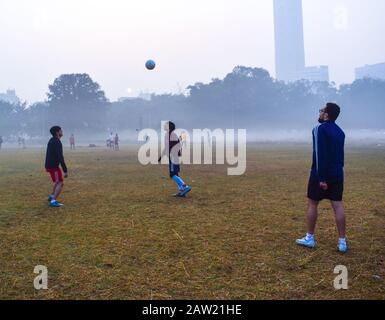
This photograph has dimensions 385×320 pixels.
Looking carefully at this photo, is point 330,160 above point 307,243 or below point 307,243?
above

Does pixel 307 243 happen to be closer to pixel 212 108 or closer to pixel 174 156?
pixel 174 156

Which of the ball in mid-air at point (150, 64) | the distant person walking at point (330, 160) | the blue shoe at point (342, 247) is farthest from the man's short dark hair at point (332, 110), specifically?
the ball in mid-air at point (150, 64)

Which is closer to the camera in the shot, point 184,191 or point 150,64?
point 184,191

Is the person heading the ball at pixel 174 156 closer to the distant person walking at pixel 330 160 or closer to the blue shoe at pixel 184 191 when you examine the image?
the blue shoe at pixel 184 191

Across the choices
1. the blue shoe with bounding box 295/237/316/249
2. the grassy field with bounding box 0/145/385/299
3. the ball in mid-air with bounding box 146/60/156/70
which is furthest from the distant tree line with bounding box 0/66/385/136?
the blue shoe with bounding box 295/237/316/249

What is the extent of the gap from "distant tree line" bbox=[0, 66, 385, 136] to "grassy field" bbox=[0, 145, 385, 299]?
79.5 meters

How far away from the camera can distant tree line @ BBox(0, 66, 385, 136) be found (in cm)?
8831

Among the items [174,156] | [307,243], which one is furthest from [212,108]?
[307,243]

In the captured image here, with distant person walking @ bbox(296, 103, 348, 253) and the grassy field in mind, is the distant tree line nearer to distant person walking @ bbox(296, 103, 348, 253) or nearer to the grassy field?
the grassy field

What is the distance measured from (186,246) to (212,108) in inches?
3440

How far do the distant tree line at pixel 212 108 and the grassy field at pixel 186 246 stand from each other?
79521 mm

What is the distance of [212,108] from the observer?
9181 centimetres

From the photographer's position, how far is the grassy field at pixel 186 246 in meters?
4.29
